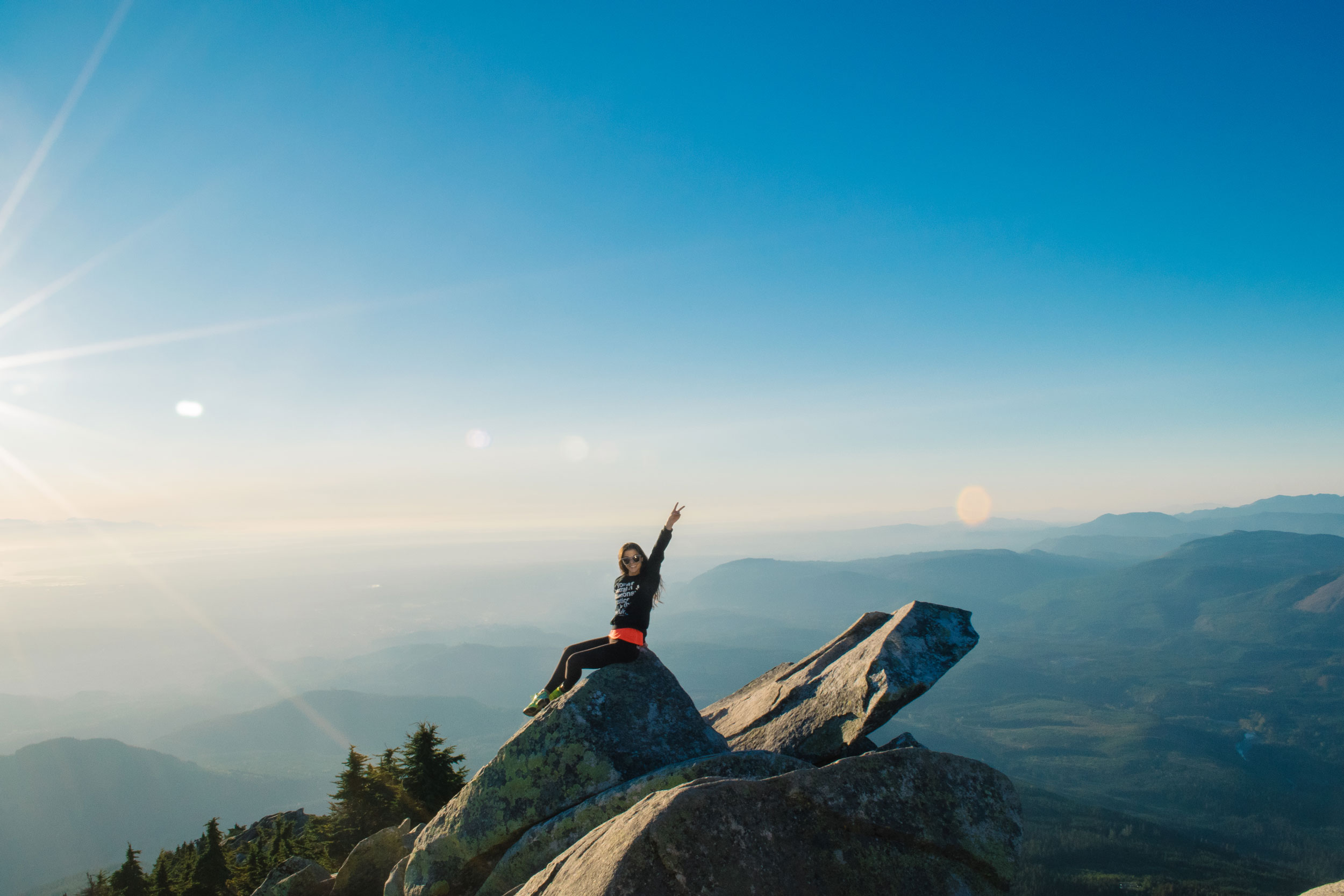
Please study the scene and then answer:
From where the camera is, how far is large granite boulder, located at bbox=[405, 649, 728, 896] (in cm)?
1289

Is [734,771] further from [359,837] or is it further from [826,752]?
[359,837]

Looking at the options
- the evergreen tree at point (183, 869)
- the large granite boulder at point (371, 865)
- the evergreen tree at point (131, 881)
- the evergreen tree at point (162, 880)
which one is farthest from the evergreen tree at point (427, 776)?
the evergreen tree at point (131, 881)

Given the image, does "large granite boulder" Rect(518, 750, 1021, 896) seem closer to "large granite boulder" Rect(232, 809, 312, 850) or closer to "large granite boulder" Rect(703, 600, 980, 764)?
"large granite boulder" Rect(703, 600, 980, 764)

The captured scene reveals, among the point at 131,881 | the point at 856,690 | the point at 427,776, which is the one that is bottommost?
the point at 131,881

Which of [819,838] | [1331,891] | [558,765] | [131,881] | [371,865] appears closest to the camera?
[819,838]

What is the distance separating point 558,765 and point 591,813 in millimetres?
2131

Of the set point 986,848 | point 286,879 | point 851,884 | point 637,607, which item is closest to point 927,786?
point 986,848

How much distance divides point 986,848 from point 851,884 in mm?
2995

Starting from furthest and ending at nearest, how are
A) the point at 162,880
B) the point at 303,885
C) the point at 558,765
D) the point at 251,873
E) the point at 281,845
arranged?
the point at 162,880 < the point at 281,845 < the point at 251,873 < the point at 303,885 < the point at 558,765

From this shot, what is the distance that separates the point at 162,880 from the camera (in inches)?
1563

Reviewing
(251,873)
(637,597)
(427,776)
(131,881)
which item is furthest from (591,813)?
(131,881)

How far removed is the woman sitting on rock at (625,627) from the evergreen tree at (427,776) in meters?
25.0

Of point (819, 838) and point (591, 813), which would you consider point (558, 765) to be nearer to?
point (591, 813)

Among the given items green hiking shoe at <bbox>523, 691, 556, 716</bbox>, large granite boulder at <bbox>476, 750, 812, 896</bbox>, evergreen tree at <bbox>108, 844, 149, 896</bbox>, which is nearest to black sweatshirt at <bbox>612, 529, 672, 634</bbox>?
green hiking shoe at <bbox>523, 691, 556, 716</bbox>
